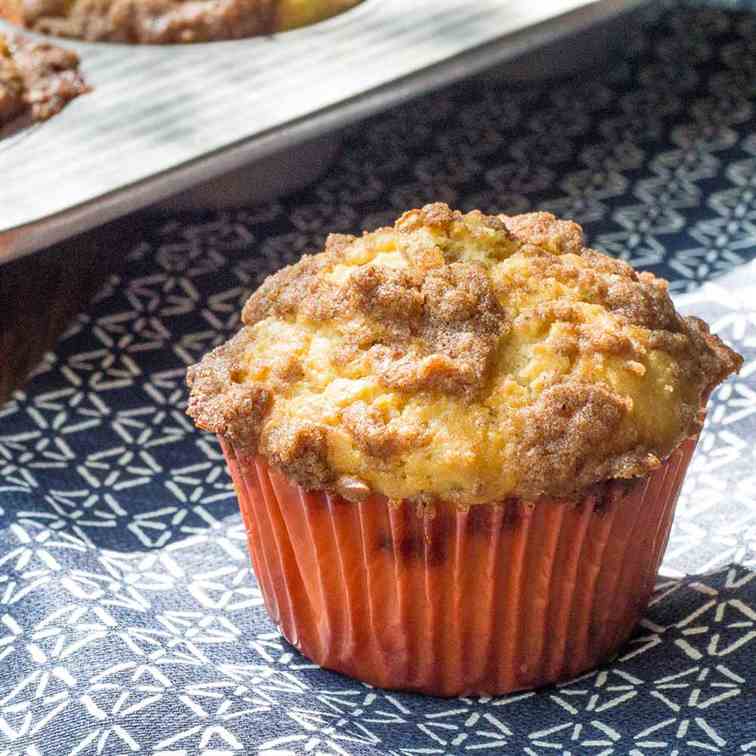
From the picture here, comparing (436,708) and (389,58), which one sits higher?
(389,58)

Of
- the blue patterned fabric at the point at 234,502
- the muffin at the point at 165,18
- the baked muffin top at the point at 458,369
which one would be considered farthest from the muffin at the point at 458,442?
the muffin at the point at 165,18

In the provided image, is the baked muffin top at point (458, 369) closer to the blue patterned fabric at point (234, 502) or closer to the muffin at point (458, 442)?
the muffin at point (458, 442)

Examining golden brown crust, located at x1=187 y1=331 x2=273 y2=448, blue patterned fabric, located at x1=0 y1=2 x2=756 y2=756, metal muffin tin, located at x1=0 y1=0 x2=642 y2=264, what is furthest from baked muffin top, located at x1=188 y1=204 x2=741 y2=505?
metal muffin tin, located at x1=0 y1=0 x2=642 y2=264

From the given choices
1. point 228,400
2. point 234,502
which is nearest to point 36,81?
point 234,502

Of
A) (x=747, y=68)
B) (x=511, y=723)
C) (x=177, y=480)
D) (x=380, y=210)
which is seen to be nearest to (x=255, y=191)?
(x=380, y=210)

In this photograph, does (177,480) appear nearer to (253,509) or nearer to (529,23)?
(253,509)

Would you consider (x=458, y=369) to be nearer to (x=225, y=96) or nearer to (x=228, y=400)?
(x=228, y=400)

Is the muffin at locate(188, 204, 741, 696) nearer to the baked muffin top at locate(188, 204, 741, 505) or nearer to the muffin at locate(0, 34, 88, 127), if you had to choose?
the baked muffin top at locate(188, 204, 741, 505)
